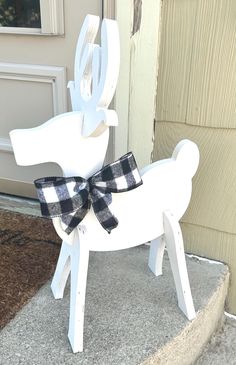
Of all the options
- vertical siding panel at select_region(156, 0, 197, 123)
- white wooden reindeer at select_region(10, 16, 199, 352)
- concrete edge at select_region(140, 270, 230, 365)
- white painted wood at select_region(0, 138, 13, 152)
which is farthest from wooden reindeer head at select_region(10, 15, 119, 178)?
white painted wood at select_region(0, 138, 13, 152)

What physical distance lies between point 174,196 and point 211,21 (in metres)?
0.50

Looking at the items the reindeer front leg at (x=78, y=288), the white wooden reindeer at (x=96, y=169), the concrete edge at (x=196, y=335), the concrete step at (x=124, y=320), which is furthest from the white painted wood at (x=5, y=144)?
the concrete edge at (x=196, y=335)

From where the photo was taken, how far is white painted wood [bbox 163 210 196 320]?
39.9 inches

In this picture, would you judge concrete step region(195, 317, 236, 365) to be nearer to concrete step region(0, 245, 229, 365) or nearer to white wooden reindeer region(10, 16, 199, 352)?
concrete step region(0, 245, 229, 365)

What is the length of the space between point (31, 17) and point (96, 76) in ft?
2.58

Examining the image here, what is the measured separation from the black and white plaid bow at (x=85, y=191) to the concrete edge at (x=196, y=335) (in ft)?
1.19

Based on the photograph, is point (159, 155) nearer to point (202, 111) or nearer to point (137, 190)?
point (202, 111)

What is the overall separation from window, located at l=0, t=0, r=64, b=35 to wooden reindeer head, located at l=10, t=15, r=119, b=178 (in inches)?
20.9

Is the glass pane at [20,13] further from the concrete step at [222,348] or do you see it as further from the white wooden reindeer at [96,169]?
the concrete step at [222,348]

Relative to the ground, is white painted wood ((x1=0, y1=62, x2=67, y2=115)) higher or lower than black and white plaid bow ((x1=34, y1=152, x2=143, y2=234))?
higher

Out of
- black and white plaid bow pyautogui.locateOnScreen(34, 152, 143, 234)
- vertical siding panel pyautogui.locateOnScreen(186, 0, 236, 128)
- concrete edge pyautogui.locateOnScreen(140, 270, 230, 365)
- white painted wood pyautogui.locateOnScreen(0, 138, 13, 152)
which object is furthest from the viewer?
white painted wood pyautogui.locateOnScreen(0, 138, 13, 152)

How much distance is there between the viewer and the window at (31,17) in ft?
4.51

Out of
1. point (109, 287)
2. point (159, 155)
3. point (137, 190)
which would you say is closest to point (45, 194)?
point (137, 190)

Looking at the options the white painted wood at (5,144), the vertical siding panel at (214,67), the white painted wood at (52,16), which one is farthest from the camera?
the white painted wood at (5,144)
